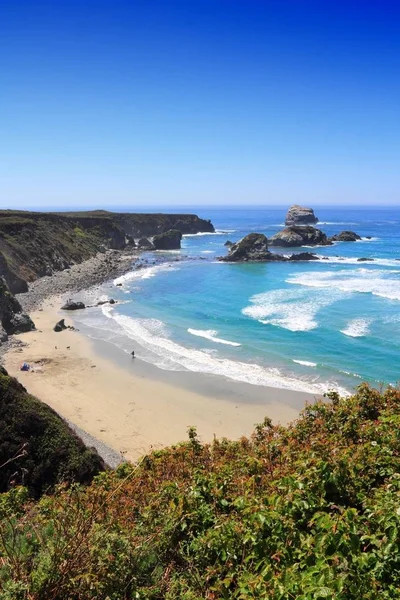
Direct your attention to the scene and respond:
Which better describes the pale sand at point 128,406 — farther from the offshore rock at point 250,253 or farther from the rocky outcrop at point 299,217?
the rocky outcrop at point 299,217

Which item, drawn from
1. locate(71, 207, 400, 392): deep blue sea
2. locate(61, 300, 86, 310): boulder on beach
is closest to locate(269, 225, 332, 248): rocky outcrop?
locate(71, 207, 400, 392): deep blue sea


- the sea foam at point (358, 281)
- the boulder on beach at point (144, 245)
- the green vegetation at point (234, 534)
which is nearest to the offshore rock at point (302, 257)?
the sea foam at point (358, 281)

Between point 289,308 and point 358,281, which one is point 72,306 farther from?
point 358,281

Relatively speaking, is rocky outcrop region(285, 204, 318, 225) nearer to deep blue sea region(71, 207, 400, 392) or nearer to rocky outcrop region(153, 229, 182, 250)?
rocky outcrop region(153, 229, 182, 250)

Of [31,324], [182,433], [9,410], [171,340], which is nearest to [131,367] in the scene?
[171,340]

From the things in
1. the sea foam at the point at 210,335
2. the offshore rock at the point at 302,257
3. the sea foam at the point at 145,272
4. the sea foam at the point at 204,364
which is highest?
the offshore rock at the point at 302,257
